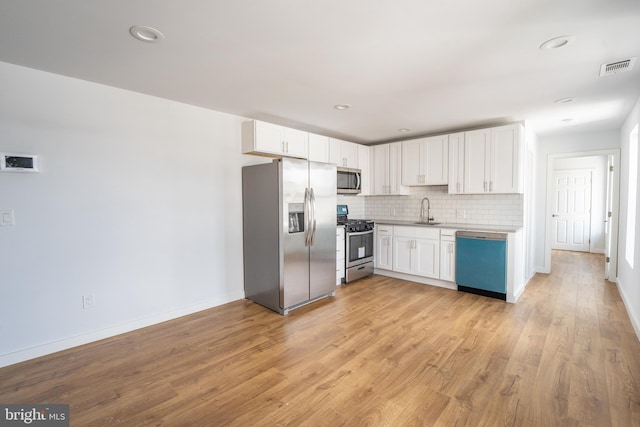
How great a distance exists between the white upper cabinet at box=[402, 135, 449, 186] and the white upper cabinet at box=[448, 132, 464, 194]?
7cm

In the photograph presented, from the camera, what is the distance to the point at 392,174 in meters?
5.38

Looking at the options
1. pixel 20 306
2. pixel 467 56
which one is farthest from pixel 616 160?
pixel 20 306

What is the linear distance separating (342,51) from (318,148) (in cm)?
232

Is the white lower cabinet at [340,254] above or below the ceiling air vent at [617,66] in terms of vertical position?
below

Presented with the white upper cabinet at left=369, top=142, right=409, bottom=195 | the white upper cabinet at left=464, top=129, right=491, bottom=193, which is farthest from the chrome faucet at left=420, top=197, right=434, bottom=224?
the white upper cabinet at left=464, top=129, right=491, bottom=193

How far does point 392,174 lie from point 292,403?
13.8 feet

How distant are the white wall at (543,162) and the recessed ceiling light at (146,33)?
5.90 m

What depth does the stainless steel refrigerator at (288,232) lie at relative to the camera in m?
3.54

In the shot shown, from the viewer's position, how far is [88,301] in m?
2.84

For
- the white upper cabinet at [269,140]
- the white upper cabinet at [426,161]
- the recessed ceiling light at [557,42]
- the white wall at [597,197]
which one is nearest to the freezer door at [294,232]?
the white upper cabinet at [269,140]

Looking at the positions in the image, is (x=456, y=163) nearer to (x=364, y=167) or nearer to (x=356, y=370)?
(x=364, y=167)

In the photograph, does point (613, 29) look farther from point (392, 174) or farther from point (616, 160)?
point (616, 160)

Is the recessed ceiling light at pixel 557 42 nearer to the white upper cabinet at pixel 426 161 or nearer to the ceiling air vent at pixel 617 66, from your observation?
the ceiling air vent at pixel 617 66

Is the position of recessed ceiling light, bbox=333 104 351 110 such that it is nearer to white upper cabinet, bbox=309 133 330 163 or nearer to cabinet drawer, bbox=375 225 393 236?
white upper cabinet, bbox=309 133 330 163
